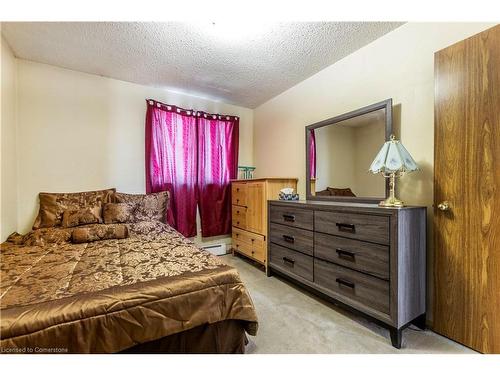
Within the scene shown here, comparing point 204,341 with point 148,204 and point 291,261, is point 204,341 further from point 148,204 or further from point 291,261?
point 148,204

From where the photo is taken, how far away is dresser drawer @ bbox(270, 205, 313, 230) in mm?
2066

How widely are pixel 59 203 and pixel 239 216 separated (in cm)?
203

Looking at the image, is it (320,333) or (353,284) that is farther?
(353,284)

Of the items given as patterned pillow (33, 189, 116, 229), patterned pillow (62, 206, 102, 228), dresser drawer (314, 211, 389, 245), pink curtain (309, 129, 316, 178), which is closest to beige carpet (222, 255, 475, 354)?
dresser drawer (314, 211, 389, 245)

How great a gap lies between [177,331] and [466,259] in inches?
69.6

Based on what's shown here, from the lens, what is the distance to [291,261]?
2260mm

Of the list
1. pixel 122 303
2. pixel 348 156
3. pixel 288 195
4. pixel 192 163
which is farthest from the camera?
pixel 192 163

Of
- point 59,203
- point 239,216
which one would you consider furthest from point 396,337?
point 59,203

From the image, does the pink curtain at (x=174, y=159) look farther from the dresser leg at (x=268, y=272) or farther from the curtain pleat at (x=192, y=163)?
the dresser leg at (x=268, y=272)

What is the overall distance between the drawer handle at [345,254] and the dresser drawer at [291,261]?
315 millimetres

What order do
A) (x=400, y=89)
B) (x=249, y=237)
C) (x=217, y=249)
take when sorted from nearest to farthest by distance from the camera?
(x=400, y=89)
(x=249, y=237)
(x=217, y=249)

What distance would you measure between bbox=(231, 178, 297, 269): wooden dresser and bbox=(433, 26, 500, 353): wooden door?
153cm

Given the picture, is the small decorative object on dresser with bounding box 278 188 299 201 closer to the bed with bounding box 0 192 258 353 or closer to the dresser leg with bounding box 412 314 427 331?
the bed with bounding box 0 192 258 353

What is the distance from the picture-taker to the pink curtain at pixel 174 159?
2.99 meters
